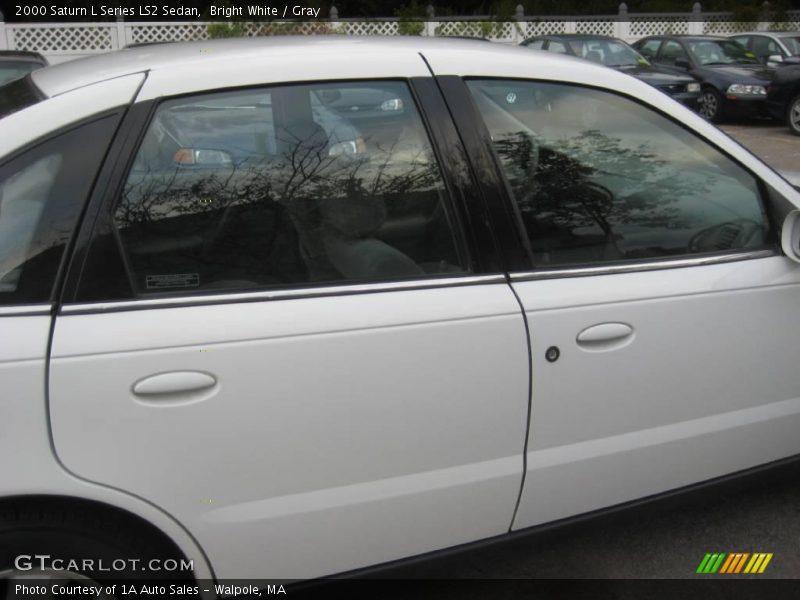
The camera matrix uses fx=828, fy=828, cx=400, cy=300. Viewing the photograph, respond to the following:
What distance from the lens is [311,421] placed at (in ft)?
6.78

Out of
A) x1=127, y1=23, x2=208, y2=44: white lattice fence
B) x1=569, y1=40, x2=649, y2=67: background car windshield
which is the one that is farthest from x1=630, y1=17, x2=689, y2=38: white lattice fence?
x1=127, y1=23, x2=208, y2=44: white lattice fence

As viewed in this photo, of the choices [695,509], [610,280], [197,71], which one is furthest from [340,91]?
[695,509]

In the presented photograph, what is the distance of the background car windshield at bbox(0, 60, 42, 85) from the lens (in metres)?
7.68

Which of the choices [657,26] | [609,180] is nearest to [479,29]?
[657,26]

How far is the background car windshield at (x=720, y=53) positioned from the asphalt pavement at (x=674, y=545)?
514 inches

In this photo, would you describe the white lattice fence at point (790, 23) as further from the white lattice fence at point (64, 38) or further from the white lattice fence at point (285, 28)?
the white lattice fence at point (64, 38)

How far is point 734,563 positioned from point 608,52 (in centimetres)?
1244

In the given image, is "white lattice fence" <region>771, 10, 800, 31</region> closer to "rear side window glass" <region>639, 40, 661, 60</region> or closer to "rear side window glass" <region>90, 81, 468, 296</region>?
"rear side window glass" <region>639, 40, 661, 60</region>

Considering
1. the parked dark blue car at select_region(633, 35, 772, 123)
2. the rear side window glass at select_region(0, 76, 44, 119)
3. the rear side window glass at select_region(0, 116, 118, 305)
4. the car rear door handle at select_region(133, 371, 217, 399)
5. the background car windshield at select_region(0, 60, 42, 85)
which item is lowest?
the parked dark blue car at select_region(633, 35, 772, 123)

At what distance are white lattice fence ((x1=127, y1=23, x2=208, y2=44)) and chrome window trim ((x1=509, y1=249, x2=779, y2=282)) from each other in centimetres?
1822

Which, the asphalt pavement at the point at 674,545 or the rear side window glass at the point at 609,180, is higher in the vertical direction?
the rear side window glass at the point at 609,180

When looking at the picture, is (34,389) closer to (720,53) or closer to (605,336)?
(605,336)

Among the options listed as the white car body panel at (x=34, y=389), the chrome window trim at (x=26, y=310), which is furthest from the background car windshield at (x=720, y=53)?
the chrome window trim at (x=26, y=310)

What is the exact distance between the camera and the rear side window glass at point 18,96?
6.83ft
